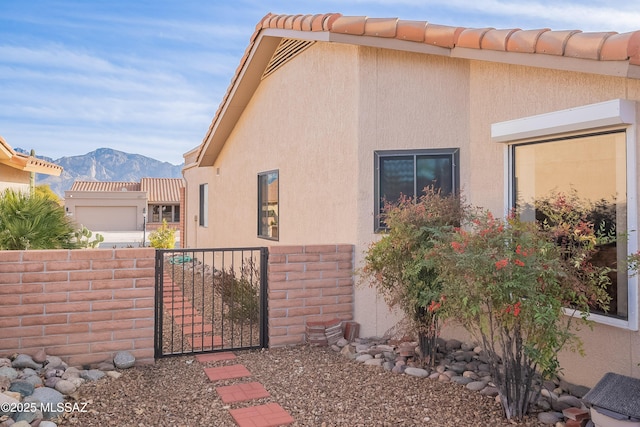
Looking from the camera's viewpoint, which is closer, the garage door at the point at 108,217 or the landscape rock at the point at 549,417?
the landscape rock at the point at 549,417

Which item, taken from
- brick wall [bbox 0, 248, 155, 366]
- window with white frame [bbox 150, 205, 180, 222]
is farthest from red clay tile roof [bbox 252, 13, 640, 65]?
window with white frame [bbox 150, 205, 180, 222]

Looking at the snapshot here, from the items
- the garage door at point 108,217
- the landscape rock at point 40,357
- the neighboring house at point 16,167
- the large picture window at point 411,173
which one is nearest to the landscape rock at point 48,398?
the landscape rock at point 40,357

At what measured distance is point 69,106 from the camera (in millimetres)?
77062

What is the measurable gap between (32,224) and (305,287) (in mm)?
3820

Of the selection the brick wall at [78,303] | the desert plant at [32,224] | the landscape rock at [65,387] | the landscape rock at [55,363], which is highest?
the desert plant at [32,224]

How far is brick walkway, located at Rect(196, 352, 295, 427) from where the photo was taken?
15.0 feet

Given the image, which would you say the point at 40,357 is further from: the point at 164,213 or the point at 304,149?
the point at 164,213

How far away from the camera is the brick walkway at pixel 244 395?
15.0 feet

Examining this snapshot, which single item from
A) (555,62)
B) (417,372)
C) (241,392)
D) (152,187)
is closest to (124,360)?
(241,392)

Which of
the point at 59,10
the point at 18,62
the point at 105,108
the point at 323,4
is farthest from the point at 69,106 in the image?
the point at 323,4

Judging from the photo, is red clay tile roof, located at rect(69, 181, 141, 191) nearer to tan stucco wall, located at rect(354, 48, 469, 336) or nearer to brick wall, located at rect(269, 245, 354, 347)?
brick wall, located at rect(269, 245, 354, 347)

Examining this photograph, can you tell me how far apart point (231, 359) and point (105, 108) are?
9188 cm

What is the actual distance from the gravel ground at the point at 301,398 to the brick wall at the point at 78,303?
516 mm

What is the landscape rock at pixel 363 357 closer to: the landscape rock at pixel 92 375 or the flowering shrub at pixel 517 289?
the flowering shrub at pixel 517 289
